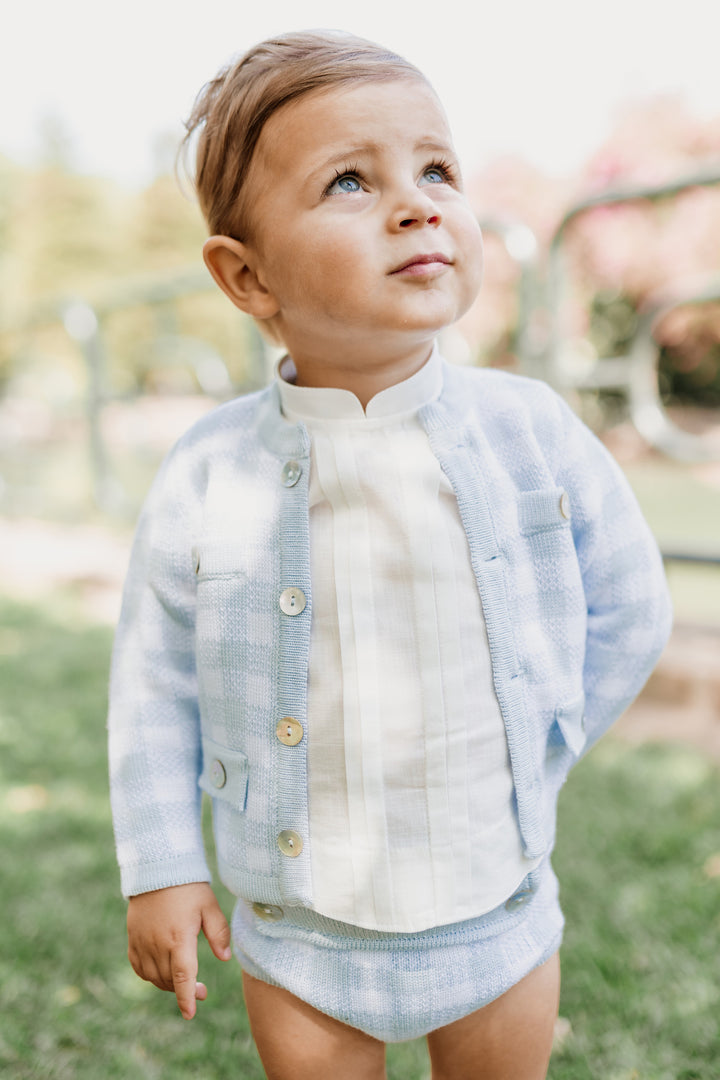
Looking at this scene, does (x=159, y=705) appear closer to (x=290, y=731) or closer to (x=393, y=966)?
(x=290, y=731)

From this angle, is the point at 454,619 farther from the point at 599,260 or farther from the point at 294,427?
the point at 599,260

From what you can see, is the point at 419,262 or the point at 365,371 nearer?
the point at 419,262

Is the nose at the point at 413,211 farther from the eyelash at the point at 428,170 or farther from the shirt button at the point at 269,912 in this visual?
the shirt button at the point at 269,912

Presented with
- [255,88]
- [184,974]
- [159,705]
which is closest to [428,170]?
[255,88]

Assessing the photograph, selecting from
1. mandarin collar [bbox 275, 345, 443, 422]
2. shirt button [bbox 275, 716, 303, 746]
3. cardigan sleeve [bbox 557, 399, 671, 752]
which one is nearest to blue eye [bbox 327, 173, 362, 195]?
mandarin collar [bbox 275, 345, 443, 422]

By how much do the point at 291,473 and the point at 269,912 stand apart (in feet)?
1.76

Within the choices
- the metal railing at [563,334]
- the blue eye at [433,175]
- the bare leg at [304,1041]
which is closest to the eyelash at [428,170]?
the blue eye at [433,175]

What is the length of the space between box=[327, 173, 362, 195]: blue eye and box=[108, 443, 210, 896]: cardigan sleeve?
1.34 feet

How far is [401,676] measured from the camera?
1136mm

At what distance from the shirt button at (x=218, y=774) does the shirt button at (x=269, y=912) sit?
154 millimetres

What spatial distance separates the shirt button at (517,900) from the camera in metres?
1.19

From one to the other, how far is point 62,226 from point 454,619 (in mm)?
18912

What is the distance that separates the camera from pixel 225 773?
1.21 metres

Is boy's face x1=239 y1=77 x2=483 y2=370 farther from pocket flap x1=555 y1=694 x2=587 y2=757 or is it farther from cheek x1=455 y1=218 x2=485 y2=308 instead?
pocket flap x1=555 y1=694 x2=587 y2=757
